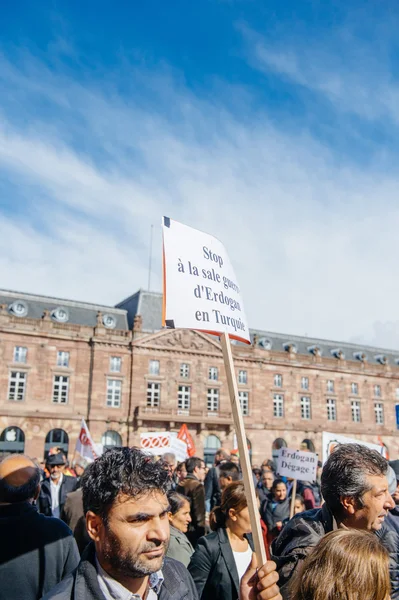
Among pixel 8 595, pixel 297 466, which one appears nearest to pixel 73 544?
pixel 8 595

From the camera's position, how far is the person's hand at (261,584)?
2496mm

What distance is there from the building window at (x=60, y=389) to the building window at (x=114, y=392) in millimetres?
2909

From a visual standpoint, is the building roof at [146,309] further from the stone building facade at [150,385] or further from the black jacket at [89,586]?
the black jacket at [89,586]

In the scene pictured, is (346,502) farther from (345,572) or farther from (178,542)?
(178,542)

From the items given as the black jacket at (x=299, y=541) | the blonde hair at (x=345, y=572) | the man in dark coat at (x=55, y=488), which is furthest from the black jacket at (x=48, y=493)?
the blonde hair at (x=345, y=572)

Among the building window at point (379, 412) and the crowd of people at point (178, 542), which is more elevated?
the building window at point (379, 412)

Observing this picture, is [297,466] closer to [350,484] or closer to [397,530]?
[397,530]

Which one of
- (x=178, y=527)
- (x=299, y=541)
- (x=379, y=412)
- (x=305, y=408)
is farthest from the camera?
(x=379, y=412)

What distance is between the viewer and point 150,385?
126ft

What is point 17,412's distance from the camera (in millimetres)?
33906

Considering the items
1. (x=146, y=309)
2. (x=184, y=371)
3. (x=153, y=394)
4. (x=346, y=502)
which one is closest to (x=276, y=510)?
(x=346, y=502)

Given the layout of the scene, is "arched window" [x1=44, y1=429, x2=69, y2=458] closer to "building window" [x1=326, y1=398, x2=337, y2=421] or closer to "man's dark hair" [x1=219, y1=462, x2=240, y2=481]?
"building window" [x1=326, y1=398, x2=337, y2=421]

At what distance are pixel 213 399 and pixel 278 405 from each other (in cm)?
633

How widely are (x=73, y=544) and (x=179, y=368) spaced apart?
35.7m
